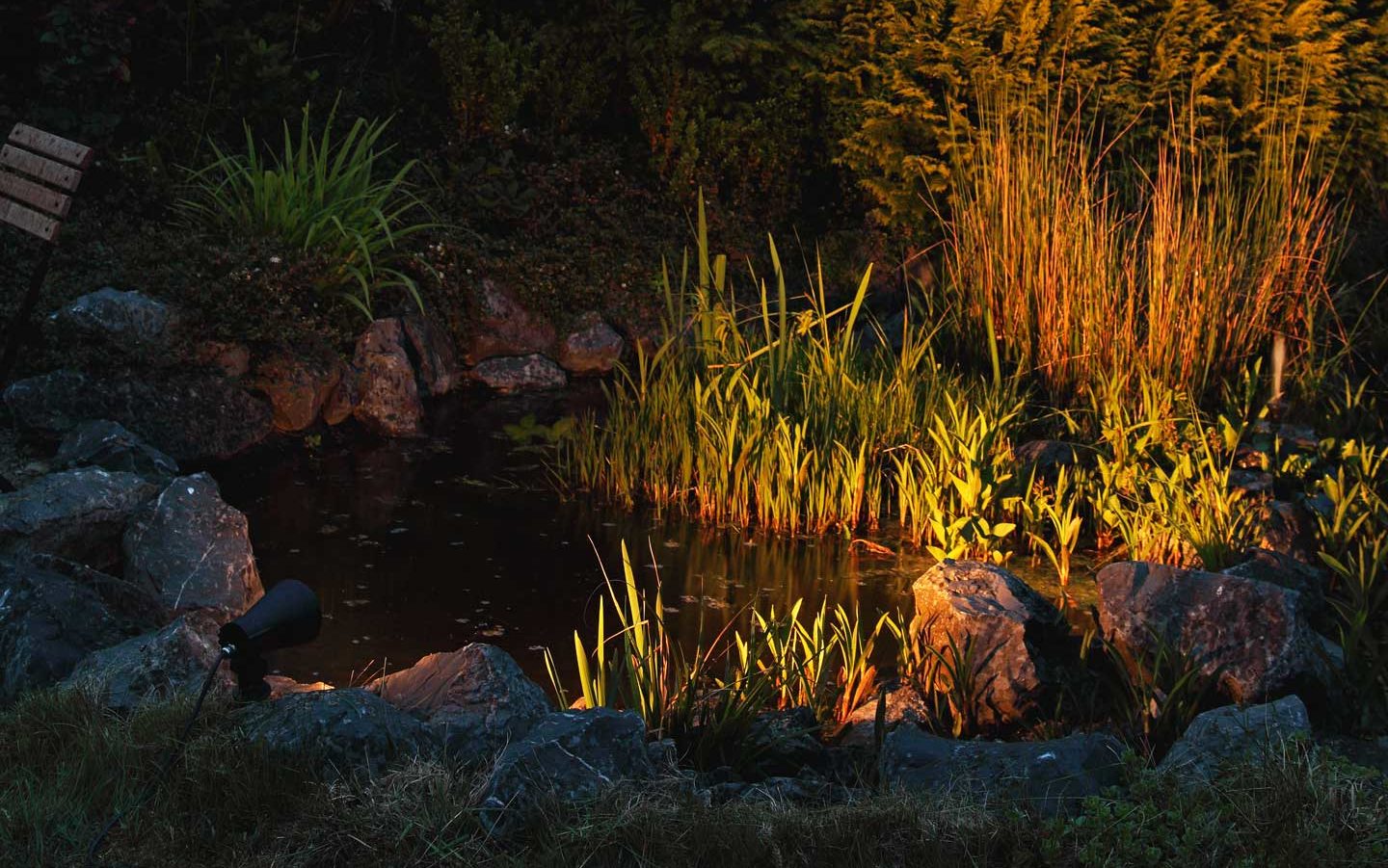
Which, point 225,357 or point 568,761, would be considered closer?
point 568,761

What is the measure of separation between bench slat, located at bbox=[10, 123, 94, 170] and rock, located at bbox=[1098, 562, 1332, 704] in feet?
13.1

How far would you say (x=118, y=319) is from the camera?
653 centimetres

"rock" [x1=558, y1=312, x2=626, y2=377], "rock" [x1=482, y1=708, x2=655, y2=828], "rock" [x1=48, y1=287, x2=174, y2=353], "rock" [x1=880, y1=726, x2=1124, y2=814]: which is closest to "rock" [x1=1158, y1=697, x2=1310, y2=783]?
"rock" [x1=880, y1=726, x2=1124, y2=814]

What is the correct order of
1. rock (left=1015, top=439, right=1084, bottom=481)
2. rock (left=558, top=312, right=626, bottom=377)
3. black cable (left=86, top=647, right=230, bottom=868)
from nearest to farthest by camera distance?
black cable (left=86, top=647, right=230, bottom=868)
rock (left=1015, top=439, right=1084, bottom=481)
rock (left=558, top=312, right=626, bottom=377)

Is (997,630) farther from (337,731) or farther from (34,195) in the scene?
(34,195)

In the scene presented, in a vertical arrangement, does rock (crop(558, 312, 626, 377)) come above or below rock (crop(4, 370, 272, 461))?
above

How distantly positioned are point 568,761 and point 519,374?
17.0ft

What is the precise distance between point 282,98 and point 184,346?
2.51 metres

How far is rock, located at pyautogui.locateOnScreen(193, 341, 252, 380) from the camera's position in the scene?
668 cm

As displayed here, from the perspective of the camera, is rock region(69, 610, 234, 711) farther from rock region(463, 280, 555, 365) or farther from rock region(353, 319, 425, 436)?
rock region(463, 280, 555, 365)

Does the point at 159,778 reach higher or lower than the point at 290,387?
higher

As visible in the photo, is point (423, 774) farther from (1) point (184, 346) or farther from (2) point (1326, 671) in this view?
(1) point (184, 346)

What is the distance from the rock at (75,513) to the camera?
4.87 meters

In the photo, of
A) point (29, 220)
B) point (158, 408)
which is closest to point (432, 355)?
point (158, 408)
